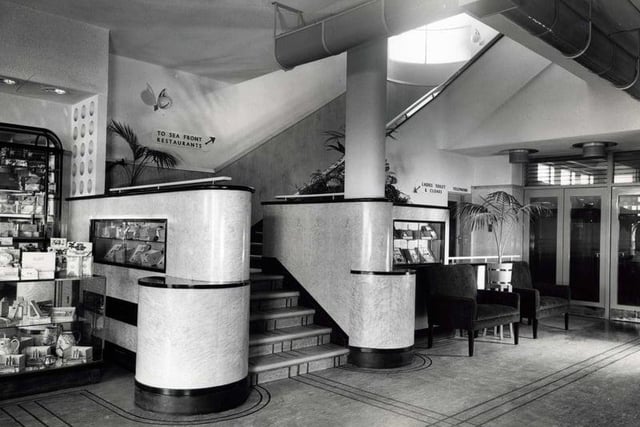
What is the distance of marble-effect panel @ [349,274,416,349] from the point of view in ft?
18.6

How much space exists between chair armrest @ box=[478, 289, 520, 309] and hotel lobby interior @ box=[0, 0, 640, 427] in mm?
29

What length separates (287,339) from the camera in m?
5.64

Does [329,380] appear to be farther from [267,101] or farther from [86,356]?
[267,101]

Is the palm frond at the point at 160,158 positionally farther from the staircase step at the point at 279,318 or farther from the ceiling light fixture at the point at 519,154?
the ceiling light fixture at the point at 519,154

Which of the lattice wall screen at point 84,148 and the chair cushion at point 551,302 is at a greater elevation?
the lattice wall screen at point 84,148

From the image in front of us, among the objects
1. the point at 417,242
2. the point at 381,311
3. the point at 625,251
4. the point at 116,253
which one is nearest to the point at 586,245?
the point at 625,251

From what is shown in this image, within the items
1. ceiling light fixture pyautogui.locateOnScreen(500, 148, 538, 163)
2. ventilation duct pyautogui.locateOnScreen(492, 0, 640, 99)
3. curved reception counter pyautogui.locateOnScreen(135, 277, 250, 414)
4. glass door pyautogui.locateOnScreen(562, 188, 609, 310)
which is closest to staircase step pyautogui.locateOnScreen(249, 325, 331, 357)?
curved reception counter pyautogui.locateOnScreen(135, 277, 250, 414)

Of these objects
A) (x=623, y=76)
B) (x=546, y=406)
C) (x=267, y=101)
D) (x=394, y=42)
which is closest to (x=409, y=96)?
(x=394, y=42)

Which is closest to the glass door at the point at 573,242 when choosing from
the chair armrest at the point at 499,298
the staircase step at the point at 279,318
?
the chair armrest at the point at 499,298

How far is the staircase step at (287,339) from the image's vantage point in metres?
5.40

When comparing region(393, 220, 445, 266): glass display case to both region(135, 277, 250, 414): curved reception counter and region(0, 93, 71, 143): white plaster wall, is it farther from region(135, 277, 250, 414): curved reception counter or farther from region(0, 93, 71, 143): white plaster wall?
region(0, 93, 71, 143): white plaster wall

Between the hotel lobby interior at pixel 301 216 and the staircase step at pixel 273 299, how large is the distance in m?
0.03

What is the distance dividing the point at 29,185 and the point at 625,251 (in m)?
9.63

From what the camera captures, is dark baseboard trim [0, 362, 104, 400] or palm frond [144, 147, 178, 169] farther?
palm frond [144, 147, 178, 169]
